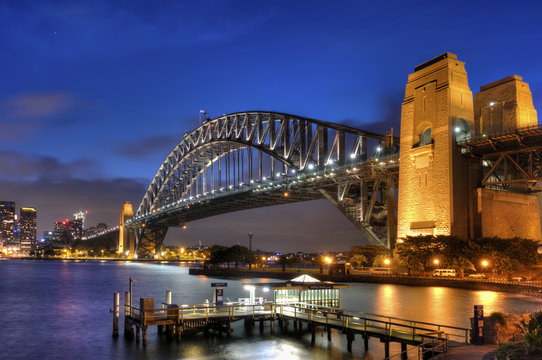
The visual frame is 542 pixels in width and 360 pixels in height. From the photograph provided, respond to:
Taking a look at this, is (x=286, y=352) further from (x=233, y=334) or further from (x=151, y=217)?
(x=151, y=217)

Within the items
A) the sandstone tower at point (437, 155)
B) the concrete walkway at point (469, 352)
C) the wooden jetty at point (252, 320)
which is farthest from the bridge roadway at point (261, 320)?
the sandstone tower at point (437, 155)

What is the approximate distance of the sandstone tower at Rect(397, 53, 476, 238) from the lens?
52062 mm

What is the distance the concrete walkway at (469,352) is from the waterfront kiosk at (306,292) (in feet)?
36.9

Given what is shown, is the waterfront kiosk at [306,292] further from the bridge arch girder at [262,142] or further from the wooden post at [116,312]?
the bridge arch girder at [262,142]

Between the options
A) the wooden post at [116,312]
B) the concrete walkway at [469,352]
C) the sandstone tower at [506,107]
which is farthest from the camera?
the sandstone tower at [506,107]

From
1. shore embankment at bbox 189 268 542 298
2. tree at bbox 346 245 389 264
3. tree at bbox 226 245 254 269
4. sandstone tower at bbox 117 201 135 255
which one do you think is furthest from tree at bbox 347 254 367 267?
sandstone tower at bbox 117 201 135 255

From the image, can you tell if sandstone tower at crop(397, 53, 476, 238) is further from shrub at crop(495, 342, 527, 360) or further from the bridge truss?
Result: shrub at crop(495, 342, 527, 360)

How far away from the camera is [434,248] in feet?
167

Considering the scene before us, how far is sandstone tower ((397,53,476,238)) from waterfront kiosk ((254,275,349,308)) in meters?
24.1

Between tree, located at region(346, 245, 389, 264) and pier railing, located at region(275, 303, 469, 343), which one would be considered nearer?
pier railing, located at region(275, 303, 469, 343)

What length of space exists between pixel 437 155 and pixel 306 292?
27.9 metres

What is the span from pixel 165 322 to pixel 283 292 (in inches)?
290

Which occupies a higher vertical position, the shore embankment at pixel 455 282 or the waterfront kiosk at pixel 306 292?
the waterfront kiosk at pixel 306 292

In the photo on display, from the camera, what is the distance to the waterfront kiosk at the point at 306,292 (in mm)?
29812
